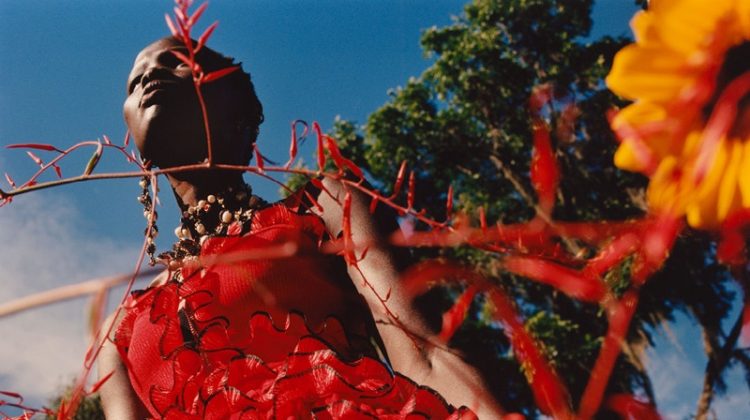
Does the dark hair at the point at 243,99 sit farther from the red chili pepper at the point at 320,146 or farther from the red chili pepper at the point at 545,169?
the red chili pepper at the point at 545,169

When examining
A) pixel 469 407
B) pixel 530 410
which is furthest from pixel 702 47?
pixel 530 410

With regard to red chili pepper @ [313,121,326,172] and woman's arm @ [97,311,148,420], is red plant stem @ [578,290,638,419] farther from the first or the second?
woman's arm @ [97,311,148,420]

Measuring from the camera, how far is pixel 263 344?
32.3 inches

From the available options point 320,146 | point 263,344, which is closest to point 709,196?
point 320,146

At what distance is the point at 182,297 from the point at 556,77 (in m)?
5.29

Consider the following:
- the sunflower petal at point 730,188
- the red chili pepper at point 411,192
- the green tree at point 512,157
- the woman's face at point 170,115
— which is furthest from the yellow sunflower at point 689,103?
the green tree at point 512,157

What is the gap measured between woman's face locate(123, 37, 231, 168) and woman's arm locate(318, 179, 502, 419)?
310 millimetres

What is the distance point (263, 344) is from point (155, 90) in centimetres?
48

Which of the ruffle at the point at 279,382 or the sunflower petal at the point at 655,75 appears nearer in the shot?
the sunflower petal at the point at 655,75

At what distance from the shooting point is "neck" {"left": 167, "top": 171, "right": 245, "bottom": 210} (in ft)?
3.73

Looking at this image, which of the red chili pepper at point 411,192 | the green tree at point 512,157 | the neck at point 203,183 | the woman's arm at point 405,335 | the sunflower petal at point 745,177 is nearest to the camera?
the sunflower petal at point 745,177

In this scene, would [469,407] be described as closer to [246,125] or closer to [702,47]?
[702,47]

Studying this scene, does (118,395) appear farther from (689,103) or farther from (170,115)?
(689,103)

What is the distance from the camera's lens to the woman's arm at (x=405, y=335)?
0.54 meters
